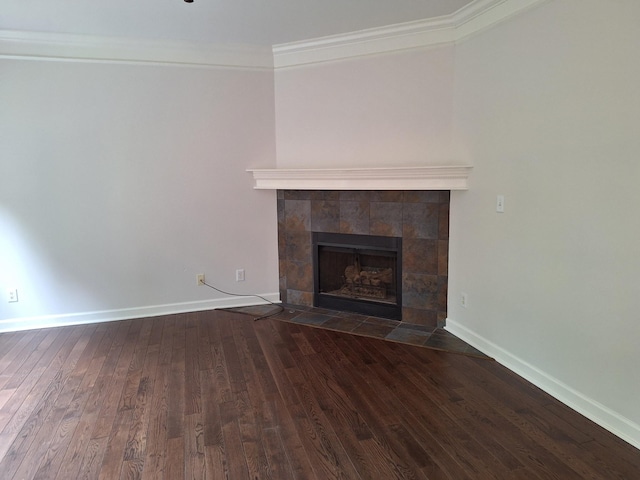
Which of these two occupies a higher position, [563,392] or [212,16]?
[212,16]

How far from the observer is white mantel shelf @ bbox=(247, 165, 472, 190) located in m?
3.20

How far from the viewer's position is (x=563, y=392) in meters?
2.38

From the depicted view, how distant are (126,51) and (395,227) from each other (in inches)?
109

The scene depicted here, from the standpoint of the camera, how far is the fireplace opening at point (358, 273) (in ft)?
12.4

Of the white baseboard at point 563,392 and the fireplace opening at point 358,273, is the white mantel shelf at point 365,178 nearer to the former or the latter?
the fireplace opening at point 358,273

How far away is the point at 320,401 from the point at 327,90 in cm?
266

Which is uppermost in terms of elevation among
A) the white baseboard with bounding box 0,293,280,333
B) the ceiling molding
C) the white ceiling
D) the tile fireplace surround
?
the white ceiling

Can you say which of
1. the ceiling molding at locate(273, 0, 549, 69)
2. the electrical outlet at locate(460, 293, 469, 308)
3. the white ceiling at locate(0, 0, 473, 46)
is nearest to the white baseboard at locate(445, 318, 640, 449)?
the electrical outlet at locate(460, 293, 469, 308)

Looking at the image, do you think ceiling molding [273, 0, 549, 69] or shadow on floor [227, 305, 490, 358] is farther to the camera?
shadow on floor [227, 305, 490, 358]

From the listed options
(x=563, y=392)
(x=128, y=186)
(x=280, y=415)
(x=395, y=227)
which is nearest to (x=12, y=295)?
(x=128, y=186)

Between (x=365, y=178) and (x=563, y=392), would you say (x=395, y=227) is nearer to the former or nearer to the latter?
(x=365, y=178)

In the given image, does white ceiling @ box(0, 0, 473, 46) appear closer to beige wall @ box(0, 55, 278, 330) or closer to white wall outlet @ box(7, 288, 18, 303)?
beige wall @ box(0, 55, 278, 330)

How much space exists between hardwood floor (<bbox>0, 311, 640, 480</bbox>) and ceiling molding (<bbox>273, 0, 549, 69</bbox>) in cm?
236

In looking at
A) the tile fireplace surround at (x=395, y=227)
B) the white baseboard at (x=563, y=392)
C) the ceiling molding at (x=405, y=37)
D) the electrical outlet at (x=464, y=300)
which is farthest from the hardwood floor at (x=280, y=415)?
the ceiling molding at (x=405, y=37)
